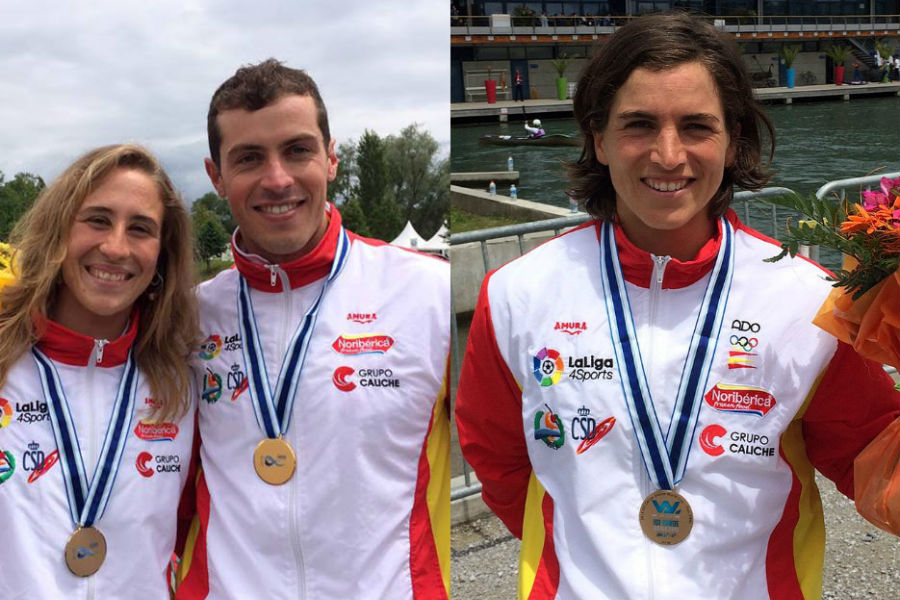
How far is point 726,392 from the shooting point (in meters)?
1.56

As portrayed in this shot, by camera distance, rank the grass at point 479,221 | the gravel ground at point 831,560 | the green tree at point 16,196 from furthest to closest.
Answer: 1. the grass at point 479,221
2. the gravel ground at point 831,560
3. the green tree at point 16,196

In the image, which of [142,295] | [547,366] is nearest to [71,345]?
[142,295]

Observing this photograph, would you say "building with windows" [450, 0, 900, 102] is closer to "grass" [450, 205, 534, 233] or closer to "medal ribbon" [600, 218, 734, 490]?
"grass" [450, 205, 534, 233]

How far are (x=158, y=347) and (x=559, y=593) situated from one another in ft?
3.62

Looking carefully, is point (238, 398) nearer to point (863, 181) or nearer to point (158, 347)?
point (158, 347)

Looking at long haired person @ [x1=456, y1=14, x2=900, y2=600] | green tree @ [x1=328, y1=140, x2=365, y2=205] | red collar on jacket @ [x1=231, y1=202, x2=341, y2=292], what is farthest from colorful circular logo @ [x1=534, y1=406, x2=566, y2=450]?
green tree @ [x1=328, y1=140, x2=365, y2=205]

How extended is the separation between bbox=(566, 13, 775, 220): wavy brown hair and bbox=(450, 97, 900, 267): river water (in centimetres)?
402

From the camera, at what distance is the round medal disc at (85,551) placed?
5.88 ft

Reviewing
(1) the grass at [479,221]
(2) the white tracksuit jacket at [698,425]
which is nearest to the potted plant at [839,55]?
(1) the grass at [479,221]

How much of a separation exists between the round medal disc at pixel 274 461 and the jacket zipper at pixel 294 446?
2cm

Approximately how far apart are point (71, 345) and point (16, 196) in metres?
0.65

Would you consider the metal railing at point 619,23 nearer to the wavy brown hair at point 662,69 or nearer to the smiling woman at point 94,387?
the wavy brown hair at point 662,69

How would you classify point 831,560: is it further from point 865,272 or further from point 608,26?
point 608,26

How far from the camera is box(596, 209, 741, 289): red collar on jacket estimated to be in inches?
62.4
